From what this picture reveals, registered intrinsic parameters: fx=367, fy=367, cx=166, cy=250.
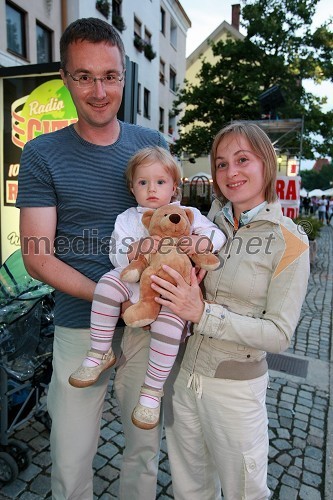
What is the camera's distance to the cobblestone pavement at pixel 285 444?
2.55 m

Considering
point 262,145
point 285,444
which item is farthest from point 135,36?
point 285,444

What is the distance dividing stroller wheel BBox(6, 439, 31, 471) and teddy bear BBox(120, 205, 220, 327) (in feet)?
5.45

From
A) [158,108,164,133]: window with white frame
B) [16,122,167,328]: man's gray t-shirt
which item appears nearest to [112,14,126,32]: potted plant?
[158,108,164,133]: window with white frame

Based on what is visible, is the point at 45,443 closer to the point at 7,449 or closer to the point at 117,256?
the point at 7,449

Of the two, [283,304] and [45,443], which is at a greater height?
[283,304]

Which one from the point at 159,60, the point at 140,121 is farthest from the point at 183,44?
the point at 140,121

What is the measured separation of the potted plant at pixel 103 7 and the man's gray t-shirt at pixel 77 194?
14.5 metres

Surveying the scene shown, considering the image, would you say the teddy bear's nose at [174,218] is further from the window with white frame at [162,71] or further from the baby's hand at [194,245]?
the window with white frame at [162,71]

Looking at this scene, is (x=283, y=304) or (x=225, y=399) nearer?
(x=283, y=304)

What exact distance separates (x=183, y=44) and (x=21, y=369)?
90.1 feet

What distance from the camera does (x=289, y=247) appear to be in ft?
5.18

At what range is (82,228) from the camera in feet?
6.06

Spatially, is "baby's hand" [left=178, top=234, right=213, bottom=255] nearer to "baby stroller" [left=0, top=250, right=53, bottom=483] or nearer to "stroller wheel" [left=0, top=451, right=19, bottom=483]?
"baby stroller" [left=0, top=250, right=53, bottom=483]

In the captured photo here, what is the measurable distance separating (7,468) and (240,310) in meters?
2.06
